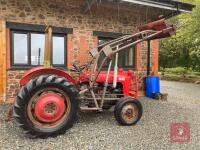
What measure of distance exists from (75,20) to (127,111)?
15.0 ft

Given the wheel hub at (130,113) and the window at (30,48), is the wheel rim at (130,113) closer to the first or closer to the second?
the wheel hub at (130,113)

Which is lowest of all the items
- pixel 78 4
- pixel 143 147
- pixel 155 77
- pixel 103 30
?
pixel 143 147

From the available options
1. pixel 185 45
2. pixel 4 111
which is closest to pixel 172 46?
pixel 185 45

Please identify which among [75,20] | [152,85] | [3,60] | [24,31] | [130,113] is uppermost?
[75,20]

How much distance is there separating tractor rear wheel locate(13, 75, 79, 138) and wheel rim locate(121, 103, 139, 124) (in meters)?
1.23

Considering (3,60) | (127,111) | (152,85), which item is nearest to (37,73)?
(127,111)

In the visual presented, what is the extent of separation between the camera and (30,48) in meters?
8.23

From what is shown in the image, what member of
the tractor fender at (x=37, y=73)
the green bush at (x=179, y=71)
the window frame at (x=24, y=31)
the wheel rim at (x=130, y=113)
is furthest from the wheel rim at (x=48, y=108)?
the green bush at (x=179, y=71)

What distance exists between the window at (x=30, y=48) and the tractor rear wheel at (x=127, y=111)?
3827 mm

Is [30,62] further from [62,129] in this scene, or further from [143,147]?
[143,147]

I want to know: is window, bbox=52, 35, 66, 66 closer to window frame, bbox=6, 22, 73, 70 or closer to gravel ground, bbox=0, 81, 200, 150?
window frame, bbox=6, 22, 73, 70

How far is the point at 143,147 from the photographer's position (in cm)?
442

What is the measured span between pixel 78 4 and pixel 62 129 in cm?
543

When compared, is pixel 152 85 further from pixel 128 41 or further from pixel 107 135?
pixel 107 135
